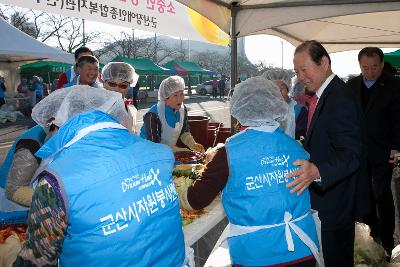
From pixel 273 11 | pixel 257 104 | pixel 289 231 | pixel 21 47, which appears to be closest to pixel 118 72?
pixel 273 11

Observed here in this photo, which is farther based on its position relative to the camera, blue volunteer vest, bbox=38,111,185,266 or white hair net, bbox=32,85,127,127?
white hair net, bbox=32,85,127,127

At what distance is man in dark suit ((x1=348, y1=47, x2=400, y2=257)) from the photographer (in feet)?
12.6

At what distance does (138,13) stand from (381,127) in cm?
265

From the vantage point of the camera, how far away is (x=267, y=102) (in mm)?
1944

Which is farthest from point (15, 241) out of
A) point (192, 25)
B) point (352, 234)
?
point (192, 25)

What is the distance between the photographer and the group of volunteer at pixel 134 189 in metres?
1.19

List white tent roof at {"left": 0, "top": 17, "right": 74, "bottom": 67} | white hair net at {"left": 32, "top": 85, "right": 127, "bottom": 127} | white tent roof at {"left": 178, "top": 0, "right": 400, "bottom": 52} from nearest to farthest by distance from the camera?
1. white hair net at {"left": 32, "top": 85, "right": 127, "bottom": 127}
2. white tent roof at {"left": 178, "top": 0, "right": 400, "bottom": 52}
3. white tent roof at {"left": 0, "top": 17, "right": 74, "bottom": 67}

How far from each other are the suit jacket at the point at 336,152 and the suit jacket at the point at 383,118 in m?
1.70

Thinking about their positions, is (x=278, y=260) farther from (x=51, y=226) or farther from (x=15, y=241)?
(x=15, y=241)

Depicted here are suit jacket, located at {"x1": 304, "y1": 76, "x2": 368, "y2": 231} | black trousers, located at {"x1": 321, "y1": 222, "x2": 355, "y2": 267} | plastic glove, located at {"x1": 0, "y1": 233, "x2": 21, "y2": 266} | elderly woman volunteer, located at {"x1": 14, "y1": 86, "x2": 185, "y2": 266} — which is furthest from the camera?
black trousers, located at {"x1": 321, "y1": 222, "x2": 355, "y2": 267}

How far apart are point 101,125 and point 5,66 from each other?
11065 mm

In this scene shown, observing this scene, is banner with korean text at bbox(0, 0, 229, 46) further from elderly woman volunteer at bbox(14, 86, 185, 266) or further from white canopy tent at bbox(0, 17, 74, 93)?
white canopy tent at bbox(0, 17, 74, 93)

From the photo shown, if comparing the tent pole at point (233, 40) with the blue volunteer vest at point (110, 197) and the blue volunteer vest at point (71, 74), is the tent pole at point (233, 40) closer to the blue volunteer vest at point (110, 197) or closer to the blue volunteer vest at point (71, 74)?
the blue volunteer vest at point (71, 74)

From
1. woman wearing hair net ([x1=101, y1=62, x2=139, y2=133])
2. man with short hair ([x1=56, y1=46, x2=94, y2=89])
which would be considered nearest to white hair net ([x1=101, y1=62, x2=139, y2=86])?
woman wearing hair net ([x1=101, y1=62, x2=139, y2=133])
